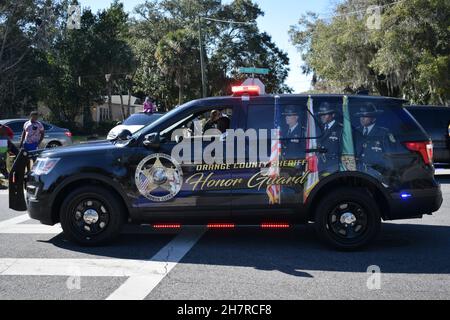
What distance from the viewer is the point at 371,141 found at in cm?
613

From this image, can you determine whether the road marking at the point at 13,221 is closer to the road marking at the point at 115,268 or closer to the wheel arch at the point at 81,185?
the wheel arch at the point at 81,185

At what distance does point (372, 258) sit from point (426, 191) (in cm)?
106

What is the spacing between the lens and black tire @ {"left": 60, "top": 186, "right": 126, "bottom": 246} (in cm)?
623

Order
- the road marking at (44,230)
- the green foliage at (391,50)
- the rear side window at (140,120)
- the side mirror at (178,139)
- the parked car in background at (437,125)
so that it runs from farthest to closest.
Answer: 1. the green foliage at (391,50)
2. the rear side window at (140,120)
3. the parked car in background at (437,125)
4. the road marking at (44,230)
5. the side mirror at (178,139)

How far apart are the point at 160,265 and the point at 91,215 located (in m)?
1.21

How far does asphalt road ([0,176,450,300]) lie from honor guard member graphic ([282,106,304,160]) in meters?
1.16

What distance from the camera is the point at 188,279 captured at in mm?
5160

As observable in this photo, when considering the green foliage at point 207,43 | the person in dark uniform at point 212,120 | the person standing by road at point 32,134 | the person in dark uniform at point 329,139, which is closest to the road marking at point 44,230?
the person in dark uniform at point 212,120

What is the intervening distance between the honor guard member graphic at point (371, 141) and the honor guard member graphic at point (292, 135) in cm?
67

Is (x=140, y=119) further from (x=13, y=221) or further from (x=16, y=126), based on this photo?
(x=13, y=221)

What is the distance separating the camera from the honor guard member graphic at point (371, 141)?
20.0 feet
